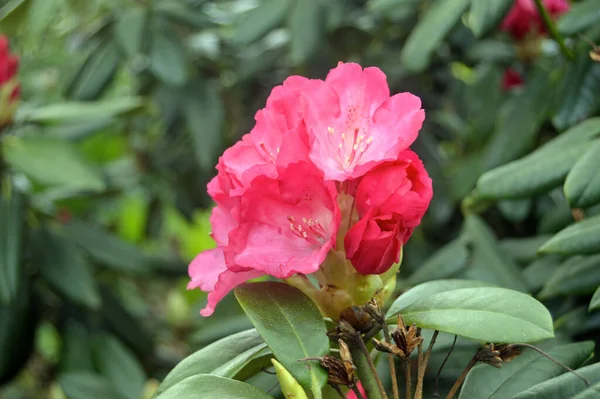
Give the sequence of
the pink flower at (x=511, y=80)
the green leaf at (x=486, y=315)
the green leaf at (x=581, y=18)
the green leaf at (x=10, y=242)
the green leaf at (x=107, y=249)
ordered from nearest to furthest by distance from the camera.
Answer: the green leaf at (x=486, y=315) → the green leaf at (x=581, y=18) → the green leaf at (x=10, y=242) → the pink flower at (x=511, y=80) → the green leaf at (x=107, y=249)

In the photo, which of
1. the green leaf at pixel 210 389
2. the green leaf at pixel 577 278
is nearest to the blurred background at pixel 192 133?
the green leaf at pixel 577 278

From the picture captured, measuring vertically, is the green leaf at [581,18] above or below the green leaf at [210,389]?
above

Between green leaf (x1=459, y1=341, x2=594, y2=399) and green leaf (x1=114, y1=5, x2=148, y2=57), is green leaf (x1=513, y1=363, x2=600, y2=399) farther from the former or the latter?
green leaf (x1=114, y1=5, x2=148, y2=57)

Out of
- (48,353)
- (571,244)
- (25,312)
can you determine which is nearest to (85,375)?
(25,312)

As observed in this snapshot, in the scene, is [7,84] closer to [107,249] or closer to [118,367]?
[107,249]

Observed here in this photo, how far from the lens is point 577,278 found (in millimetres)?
809

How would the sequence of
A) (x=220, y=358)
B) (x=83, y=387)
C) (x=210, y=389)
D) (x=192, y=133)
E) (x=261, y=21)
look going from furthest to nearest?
(x=192, y=133), (x=261, y=21), (x=83, y=387), (x=220, y=358), (x=210, y=389)

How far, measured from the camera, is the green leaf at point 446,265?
108 cm

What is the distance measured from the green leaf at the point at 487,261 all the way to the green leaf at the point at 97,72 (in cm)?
93

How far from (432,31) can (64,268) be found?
0.95 m

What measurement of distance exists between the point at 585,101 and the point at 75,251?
112cm

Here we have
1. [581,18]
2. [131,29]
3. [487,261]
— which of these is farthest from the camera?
[131,29]

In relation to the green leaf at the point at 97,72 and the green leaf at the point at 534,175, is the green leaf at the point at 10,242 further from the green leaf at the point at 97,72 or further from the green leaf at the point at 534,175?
the green leaf at the point at 534,175

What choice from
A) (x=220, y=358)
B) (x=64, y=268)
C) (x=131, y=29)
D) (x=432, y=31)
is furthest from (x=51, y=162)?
(x=220, y=358)
